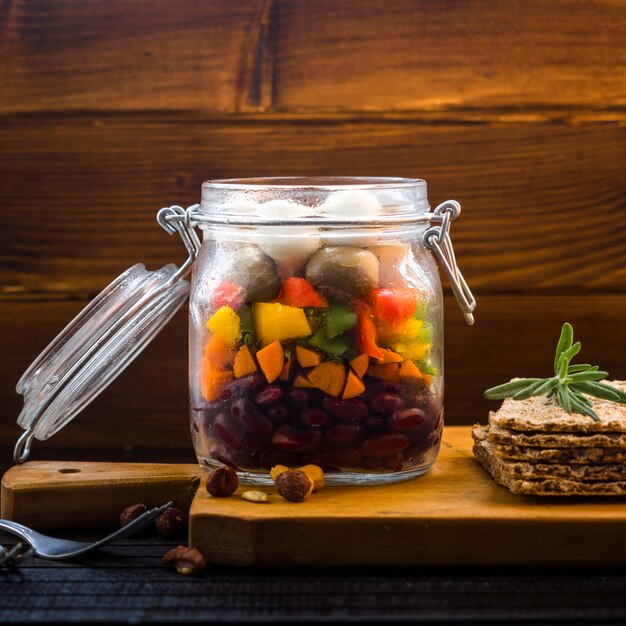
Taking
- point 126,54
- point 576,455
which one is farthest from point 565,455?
point 126,54

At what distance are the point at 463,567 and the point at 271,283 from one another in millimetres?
310

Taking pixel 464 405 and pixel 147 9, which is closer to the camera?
pixel 147 9

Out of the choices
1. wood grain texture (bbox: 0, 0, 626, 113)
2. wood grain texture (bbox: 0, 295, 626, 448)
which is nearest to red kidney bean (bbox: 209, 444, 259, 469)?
wood grain texture (bbox: 0, 295, 626, 448)

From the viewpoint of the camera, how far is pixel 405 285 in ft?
3.25

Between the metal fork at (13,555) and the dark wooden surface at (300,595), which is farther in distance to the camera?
the metal fork at (13,555)

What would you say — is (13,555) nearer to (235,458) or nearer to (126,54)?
(235,458)

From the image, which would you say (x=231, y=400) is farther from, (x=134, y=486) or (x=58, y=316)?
(x=58, y=316)

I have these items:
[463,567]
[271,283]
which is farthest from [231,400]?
[463,567]

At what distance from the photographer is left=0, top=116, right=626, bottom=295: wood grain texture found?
138 cm

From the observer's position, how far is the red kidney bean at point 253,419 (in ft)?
3.14

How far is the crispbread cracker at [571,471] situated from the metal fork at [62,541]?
321 mm

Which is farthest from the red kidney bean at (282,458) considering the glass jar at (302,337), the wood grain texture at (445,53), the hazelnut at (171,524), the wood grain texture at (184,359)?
the wood grain texture at (445,53)

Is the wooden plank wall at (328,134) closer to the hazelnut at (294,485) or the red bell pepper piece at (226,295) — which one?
the red bell pepper piece at (226,295)

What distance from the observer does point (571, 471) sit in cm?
92
